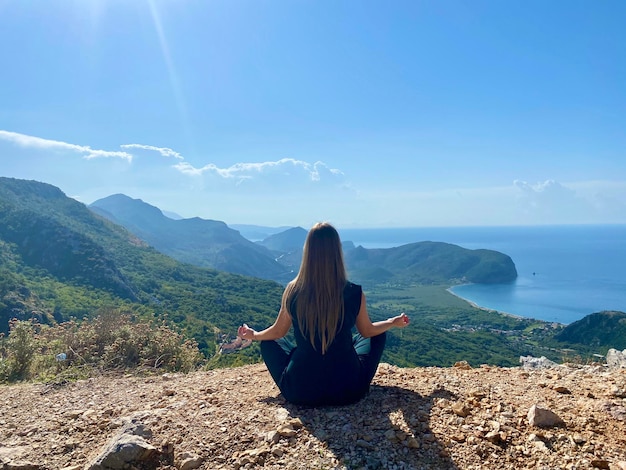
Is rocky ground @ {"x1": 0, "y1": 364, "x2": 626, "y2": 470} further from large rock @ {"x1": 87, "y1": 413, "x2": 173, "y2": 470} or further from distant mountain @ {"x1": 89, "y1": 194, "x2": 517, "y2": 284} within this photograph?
distant mountain @ {"x1": 89, "y1": 194, "x2": 517, "y2": 284}

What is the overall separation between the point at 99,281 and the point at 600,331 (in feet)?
183

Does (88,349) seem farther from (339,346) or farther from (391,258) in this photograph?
(391,258)

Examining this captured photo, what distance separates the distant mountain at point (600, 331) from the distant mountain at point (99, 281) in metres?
31.8

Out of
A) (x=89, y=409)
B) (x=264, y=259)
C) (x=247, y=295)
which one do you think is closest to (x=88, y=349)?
(x=89, y=409)

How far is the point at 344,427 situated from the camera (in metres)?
3.19

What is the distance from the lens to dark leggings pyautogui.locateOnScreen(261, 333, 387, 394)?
3.73m

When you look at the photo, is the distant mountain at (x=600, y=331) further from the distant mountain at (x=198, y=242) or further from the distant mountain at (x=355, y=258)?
the distant mountain at (x=198, y=242)

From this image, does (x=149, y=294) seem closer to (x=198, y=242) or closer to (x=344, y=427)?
(x=344, y=427)

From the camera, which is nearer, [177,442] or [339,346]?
[177,442]

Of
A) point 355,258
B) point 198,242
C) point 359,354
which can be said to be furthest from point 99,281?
point 355,258

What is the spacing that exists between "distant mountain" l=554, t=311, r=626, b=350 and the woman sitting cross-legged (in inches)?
1511

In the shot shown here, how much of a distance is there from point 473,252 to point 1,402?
14754 cm

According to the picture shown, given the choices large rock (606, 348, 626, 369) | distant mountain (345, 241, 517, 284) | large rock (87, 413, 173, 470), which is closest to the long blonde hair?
large rock (87, 413, 173, 470)

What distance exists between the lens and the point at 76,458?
125 inches
